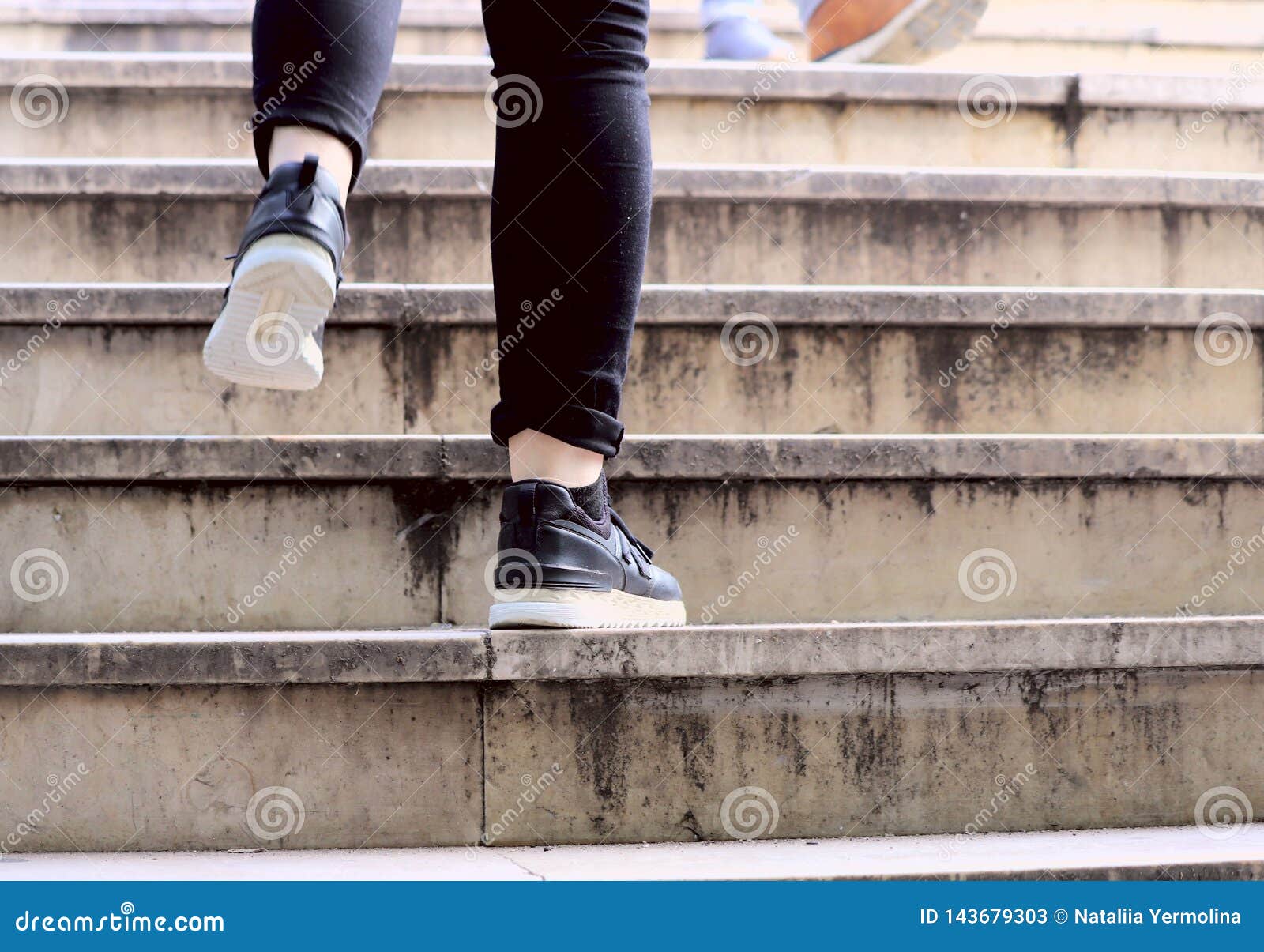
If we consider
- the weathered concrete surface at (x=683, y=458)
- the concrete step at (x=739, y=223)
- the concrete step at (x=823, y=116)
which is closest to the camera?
the weathered concrete surface at (x=683, y=458)

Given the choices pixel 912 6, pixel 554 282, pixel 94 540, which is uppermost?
pixel 912 6

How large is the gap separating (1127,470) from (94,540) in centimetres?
Answer: 139

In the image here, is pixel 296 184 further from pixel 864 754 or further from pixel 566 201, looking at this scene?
pixel 864 754

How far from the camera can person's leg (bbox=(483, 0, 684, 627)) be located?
45.8 inches

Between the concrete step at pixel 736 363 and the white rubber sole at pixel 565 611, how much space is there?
58cm

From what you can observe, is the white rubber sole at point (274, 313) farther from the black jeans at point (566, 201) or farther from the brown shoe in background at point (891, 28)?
the brown shoe in background at point (891, 28)

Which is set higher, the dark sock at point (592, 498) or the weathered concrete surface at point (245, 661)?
the dark sock at point (592, 498)

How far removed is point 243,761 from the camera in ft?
4.02

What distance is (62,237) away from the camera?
6.94ft

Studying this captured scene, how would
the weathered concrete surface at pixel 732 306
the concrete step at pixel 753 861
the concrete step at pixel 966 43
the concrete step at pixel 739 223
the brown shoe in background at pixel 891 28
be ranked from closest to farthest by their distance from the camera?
1. the concrete step at pixel 753 861
2. the weathered concrete surface at pixel 732 306
3. the concrete step at pixel 739 223
4. the brown shoe in background at pixel 891 28
5. the concrete step at pixel 966 43

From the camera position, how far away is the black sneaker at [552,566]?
4.10ft

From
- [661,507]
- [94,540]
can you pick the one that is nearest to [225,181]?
[94,540]

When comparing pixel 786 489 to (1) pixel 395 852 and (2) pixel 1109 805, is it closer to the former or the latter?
(2) pixel 1109 805

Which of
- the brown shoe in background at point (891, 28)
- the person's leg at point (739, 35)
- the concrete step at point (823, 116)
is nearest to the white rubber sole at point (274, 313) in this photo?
the concrete step at point (823, 116)
